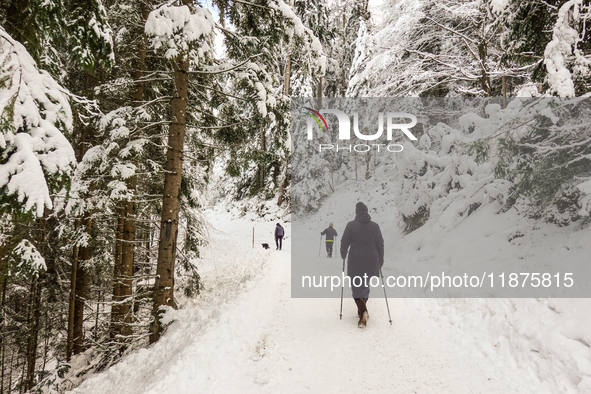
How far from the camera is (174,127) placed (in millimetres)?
5457

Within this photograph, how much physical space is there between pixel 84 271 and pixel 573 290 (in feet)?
34.0

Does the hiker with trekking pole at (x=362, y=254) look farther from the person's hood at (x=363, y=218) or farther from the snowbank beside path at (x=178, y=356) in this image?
the snowbank beside path at (x=178, y=356)

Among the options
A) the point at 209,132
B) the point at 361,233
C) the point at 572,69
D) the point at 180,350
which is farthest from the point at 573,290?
the point at 209,132

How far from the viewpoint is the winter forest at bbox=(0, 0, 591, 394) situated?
350 centimetres

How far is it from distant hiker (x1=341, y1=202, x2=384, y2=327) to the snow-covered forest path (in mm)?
665

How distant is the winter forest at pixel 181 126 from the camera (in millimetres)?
3500

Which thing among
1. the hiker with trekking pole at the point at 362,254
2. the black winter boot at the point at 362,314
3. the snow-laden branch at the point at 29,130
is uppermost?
the snow-laden branch at the point at 29,130

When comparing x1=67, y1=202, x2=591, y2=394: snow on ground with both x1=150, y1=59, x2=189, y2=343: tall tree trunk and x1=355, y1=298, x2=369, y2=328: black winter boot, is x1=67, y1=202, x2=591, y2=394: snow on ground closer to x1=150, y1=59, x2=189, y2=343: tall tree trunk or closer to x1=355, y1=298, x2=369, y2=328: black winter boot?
x1=355, y1=298, x2=369, y2=328: black winter boot

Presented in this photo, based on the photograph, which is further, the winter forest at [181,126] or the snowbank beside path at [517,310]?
the snowbank beside path at [517,310]

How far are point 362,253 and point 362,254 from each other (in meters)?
0.02

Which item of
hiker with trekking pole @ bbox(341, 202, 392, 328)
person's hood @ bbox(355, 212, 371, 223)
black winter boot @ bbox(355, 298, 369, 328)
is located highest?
person's hood @ bbox(355, 212, 371, 223)

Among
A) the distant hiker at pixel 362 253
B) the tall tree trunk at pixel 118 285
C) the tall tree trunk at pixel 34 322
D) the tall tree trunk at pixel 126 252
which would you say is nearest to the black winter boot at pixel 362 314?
the distant hiker at pixel 362 253

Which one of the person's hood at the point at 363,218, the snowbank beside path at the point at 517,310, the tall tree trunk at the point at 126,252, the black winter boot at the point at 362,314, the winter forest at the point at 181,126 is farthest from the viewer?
the tall tree trunk at the point at 126,252

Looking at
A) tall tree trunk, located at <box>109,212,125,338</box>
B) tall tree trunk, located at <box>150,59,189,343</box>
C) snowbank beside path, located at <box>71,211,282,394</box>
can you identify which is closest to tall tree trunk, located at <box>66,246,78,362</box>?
tall tree trunk, located at <box>109,212,125,338</box>
